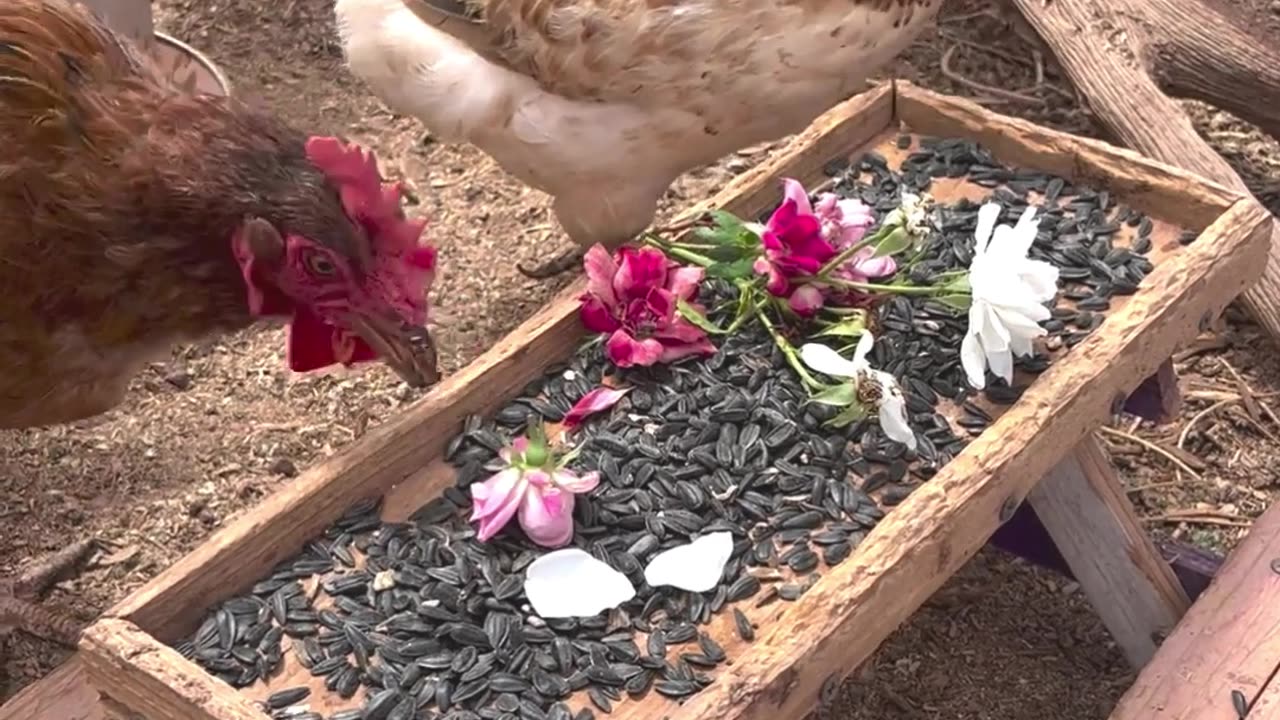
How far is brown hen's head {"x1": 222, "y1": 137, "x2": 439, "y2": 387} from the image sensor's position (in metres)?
1.54

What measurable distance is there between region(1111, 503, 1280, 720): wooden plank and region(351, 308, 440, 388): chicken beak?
972 millimetres

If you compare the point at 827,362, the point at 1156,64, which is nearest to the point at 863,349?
the point at 827,362

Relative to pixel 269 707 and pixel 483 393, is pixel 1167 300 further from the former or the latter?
pixel 269 707

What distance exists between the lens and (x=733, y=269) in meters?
1.93

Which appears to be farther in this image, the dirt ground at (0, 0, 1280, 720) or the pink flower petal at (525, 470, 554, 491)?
the dirt ground at (0, 0, 1280, 720)

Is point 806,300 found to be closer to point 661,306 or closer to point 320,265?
point 661,306

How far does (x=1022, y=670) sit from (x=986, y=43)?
2068 millimetres

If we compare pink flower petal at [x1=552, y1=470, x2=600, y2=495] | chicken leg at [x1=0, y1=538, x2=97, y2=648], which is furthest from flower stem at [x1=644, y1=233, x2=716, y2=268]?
chicken leg at [x1=0, y1=538, x2=97, y2=648]

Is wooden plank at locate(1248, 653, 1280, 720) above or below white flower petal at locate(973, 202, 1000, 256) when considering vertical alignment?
below

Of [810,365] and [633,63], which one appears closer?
[810,365]

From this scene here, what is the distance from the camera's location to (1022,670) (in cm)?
224

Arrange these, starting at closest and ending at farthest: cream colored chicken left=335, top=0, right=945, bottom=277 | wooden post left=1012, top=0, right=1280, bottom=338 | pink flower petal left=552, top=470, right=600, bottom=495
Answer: pink flower petal left=552, top=470, right=600, bottom=495
cream colored chicken left=335, top=0, right=945, bottom=277
wooden post left=1012, top=0, right=1280, bottom=338

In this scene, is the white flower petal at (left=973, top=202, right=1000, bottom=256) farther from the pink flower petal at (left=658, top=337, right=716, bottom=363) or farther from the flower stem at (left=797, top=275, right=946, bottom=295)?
the pink flower petal at (left=658, top=337, right=716, bottom=363)

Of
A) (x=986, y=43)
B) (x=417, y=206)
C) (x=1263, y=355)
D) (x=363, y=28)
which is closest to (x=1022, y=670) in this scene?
(x=1263, y=355)
